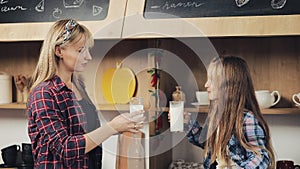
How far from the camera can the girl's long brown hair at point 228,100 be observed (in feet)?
6.89

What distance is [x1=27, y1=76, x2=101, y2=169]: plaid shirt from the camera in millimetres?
1982

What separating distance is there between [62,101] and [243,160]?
2.31 feet

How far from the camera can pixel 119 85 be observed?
2686 millimetres

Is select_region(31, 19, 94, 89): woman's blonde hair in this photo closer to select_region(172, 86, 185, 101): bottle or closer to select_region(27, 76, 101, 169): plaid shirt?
select_region(27, 76, 101, 169): plaid shirt

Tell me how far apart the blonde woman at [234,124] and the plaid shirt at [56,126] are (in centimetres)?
52

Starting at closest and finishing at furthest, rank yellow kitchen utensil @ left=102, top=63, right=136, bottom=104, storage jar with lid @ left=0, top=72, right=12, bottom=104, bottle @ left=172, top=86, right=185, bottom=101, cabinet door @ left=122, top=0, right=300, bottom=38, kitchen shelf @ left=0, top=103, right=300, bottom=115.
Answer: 1. cabinet door @ left=122, top=0, right=300, bottom=38
2. kitchen shelf @ left=0, top=103, right=300, bottom=115
3. bottle @ left=172, top=86, right=185, bottom=101
4. yellow kitchen utensil @ left=102, top=63, right=136, bottom=104
5. storage jar with lid @ left=0, top=72, right=12, bottom=104

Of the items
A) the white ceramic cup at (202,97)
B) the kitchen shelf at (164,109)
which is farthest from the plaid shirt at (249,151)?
the white ceramic cup at (202,97)

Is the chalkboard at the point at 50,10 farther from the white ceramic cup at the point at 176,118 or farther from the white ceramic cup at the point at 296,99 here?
the white ceramic cup at the point at 296,99

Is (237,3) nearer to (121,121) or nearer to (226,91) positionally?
(226,91)

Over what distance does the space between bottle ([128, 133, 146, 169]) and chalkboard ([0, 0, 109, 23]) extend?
569 millimetres

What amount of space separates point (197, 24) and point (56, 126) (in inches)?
29.3

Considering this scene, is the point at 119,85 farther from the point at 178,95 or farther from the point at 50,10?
the point at 50,10

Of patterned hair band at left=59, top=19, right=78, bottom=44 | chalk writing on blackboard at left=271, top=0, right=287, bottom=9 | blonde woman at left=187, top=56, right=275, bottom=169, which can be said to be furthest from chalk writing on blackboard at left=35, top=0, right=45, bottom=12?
chalk writing on blackboard at left=271, top=0, right=287, bottom=9

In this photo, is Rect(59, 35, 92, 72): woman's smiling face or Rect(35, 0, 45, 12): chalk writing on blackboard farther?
Rect(35, 0, 45, 12): chalk writing on blackboard
